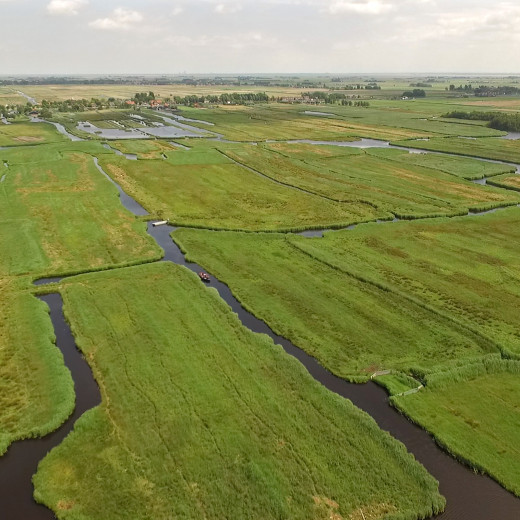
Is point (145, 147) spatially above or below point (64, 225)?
above

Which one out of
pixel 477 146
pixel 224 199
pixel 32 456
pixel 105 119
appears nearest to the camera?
pixel 32 456

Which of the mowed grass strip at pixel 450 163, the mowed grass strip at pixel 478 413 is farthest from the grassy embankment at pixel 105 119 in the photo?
the mowed grass strip at pixel 478 413

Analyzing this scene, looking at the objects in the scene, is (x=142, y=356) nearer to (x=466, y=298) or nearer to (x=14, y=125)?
(x=466, y=298)

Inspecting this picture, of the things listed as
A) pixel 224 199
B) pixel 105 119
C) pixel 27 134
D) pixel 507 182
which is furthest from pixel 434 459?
pixel 105 119

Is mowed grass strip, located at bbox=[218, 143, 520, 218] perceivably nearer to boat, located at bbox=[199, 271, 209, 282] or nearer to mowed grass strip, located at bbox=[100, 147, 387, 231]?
mowed grass strip, located at bbox=[100, 147, 387, 231]

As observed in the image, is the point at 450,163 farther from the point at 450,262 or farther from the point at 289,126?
the point at 289,126

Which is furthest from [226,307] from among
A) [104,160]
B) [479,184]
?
[104,160]

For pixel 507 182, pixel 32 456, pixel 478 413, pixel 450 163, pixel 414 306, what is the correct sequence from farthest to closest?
pixel 450 163, pixel 507 182, pixel 414 306, pixel 478 413, pixel 32 456

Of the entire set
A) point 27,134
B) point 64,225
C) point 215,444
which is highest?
point 27,134
